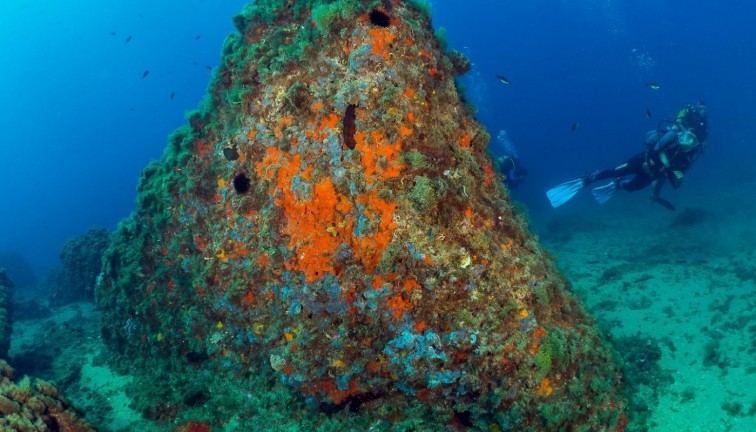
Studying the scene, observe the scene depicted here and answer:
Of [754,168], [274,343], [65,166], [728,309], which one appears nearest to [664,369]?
[728,309]

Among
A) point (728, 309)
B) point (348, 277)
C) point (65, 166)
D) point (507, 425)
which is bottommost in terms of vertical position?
point (728, 309)

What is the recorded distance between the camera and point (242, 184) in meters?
4.52

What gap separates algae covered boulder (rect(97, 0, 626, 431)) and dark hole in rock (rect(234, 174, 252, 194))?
0.08 feet

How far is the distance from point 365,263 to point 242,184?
171 cm

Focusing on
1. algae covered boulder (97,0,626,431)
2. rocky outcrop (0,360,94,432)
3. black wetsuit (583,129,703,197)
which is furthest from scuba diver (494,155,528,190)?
rocky outcrop (0,360,94,432)

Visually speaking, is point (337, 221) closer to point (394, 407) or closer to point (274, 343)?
point (274, 343)

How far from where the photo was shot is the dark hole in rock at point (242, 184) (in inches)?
177

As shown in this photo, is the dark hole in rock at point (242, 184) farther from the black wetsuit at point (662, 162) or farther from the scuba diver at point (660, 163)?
the black wetsuit at point (662, 162)

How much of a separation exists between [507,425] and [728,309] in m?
5.36

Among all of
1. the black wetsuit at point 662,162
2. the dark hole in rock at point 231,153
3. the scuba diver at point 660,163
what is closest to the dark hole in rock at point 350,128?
the dark hole in rock at point 231,153

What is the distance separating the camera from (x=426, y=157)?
148 inches

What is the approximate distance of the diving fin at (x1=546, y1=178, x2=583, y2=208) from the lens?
10648 millimetres

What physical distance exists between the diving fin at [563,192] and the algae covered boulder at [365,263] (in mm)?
6908

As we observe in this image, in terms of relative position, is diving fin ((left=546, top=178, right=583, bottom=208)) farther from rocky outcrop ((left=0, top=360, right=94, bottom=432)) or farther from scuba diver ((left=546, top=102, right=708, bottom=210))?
rocky outcrop ((left=0, top=360, right=94, bottom=432))
